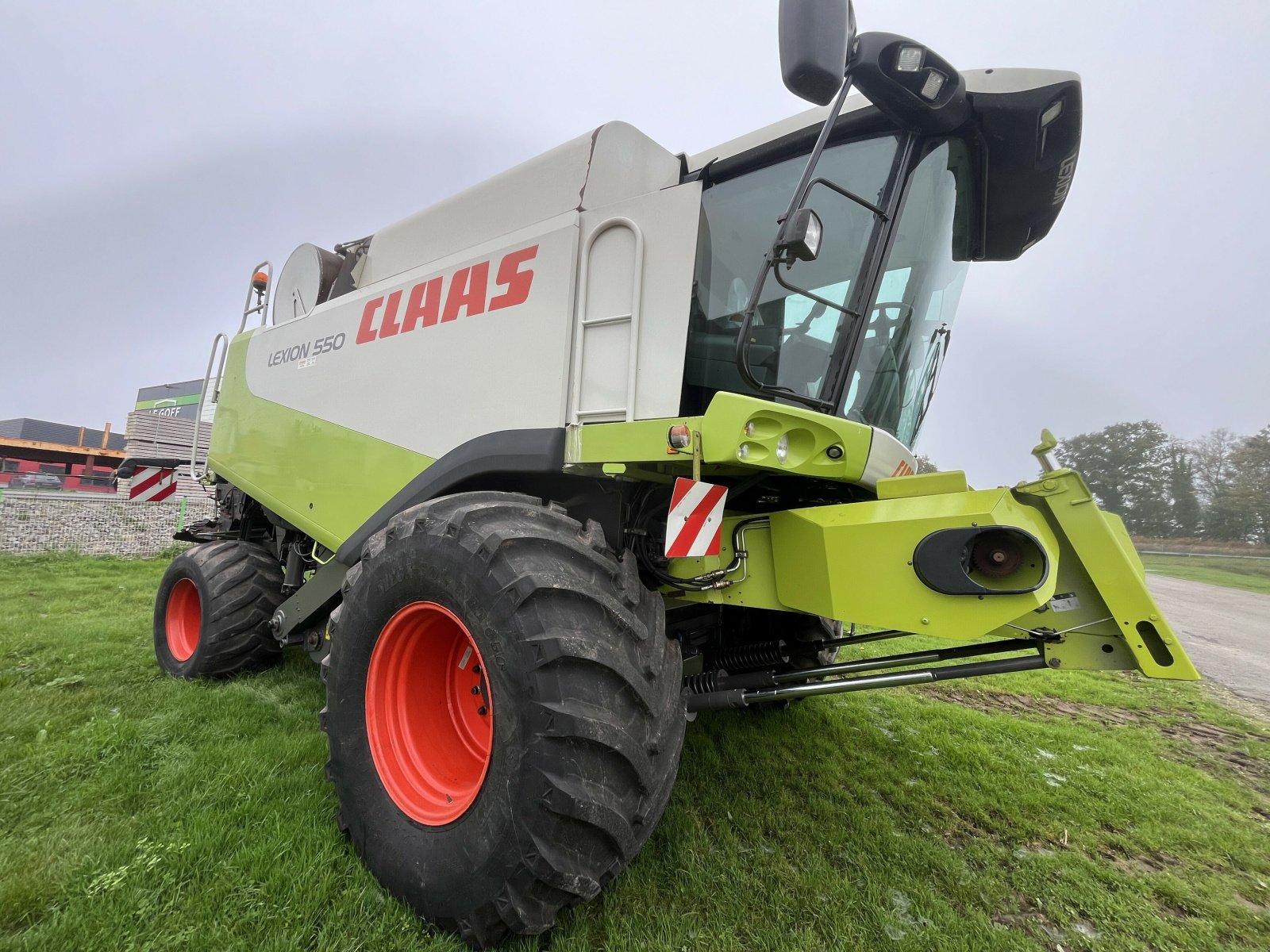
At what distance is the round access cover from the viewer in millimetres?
3797

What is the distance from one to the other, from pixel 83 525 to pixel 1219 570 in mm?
38590

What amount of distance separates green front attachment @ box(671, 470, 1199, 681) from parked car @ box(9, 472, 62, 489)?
95.0 feet

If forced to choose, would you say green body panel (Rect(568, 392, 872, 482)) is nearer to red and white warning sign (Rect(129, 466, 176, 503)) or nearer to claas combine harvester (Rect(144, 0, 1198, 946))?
claas combine harvester (Rect(144, 0, 1198, 946))

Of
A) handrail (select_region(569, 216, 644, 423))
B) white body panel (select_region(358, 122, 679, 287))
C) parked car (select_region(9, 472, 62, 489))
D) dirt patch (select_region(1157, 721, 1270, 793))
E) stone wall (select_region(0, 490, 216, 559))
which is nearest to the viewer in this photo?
handrail (select_region(569, 216, 644, 423))

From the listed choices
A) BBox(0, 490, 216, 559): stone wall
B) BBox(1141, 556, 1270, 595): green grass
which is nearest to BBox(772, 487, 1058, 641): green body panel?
BBox(0, 490, 216, 559): stone wall

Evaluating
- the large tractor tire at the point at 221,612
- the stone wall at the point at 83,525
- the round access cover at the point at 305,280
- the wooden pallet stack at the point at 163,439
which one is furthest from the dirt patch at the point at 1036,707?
the stone wall at the point at 83,525

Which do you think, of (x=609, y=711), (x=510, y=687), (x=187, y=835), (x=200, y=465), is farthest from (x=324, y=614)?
(x=200, y=465)

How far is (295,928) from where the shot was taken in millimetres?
1693

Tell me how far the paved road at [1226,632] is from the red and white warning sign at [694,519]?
4.01 metres

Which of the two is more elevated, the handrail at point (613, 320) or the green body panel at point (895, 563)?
the handrail at point (613, 320)

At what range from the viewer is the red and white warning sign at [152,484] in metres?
5.37

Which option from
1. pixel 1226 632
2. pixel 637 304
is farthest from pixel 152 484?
pixel 1226 632

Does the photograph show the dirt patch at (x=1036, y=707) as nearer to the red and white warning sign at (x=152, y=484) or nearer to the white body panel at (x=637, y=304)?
the white body panel at (x=637, y=304)

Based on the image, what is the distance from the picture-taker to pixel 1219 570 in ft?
86.1
